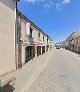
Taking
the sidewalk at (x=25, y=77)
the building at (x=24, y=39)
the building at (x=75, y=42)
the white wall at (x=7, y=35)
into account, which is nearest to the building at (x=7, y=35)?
the white wall at (x=7, y=35)

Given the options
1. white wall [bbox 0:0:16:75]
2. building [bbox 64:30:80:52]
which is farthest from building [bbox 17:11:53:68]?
building [bbox 64:30:80:52]

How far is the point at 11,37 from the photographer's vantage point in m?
10.8

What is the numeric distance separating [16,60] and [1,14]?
4.09 metres

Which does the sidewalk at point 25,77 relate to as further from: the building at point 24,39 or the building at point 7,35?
the building at point 24,39

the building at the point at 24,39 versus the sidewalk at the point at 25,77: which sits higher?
the building at the point at 24,39

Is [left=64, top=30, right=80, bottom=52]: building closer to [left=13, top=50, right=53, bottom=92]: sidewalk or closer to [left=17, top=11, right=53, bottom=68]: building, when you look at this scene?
[left=17, top=11, right=53, bottom=68]: building

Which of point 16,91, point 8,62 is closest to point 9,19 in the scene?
point 8,62

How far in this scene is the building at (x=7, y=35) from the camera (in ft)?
30.8

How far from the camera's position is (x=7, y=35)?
10.1 meters

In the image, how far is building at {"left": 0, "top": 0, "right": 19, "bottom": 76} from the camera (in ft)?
30.8

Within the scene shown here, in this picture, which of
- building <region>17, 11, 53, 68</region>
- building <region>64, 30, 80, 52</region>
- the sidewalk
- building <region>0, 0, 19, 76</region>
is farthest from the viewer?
building <region>64, 30, 80, 52</region>

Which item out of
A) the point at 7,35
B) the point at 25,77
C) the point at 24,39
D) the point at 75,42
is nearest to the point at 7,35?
the point at 7,35

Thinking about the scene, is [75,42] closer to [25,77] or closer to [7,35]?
[7,35]

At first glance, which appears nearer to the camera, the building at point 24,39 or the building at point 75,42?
the building at point 24,39
